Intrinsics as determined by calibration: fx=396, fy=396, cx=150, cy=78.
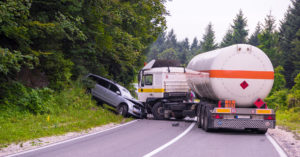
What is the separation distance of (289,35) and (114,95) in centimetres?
6246

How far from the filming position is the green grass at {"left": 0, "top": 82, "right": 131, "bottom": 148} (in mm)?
13281

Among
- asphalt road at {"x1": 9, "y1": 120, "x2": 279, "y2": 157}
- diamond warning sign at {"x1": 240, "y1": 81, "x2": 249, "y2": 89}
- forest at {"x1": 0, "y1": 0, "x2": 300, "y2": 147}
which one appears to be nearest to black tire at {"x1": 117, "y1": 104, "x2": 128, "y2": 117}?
forest at {"x1": 0, "y1": 0, "x2": 300, "y2": 147}

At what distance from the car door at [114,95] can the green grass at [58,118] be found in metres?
0.69

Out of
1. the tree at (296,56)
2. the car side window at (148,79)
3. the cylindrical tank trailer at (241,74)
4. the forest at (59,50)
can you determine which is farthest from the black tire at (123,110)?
the tree at (296,56)

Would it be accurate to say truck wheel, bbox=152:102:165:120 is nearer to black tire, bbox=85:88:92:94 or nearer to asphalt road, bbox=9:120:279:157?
black tire, bbox=85:88:92:94

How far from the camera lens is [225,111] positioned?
15.1 metres

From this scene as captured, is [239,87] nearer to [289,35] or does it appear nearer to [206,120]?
[206,120]

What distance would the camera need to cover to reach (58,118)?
57.1ft

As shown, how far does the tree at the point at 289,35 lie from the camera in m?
71.8

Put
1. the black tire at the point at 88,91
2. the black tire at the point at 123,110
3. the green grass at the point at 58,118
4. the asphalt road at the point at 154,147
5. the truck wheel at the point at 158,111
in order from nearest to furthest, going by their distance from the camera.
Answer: the asphalt road at the point at 154,147 → the green grass at the point at 58,118 → the black tire at the point at 123,110 → the truck wheel at the point at 158,111 → the black tire at the point at 88,91

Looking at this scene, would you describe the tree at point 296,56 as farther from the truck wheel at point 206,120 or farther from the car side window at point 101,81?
the truck wheel at point 206,120

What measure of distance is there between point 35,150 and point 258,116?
28.1ft

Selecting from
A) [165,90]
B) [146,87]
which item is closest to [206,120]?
[165,90]

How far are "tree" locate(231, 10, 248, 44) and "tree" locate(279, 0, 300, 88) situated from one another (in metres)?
22.7
